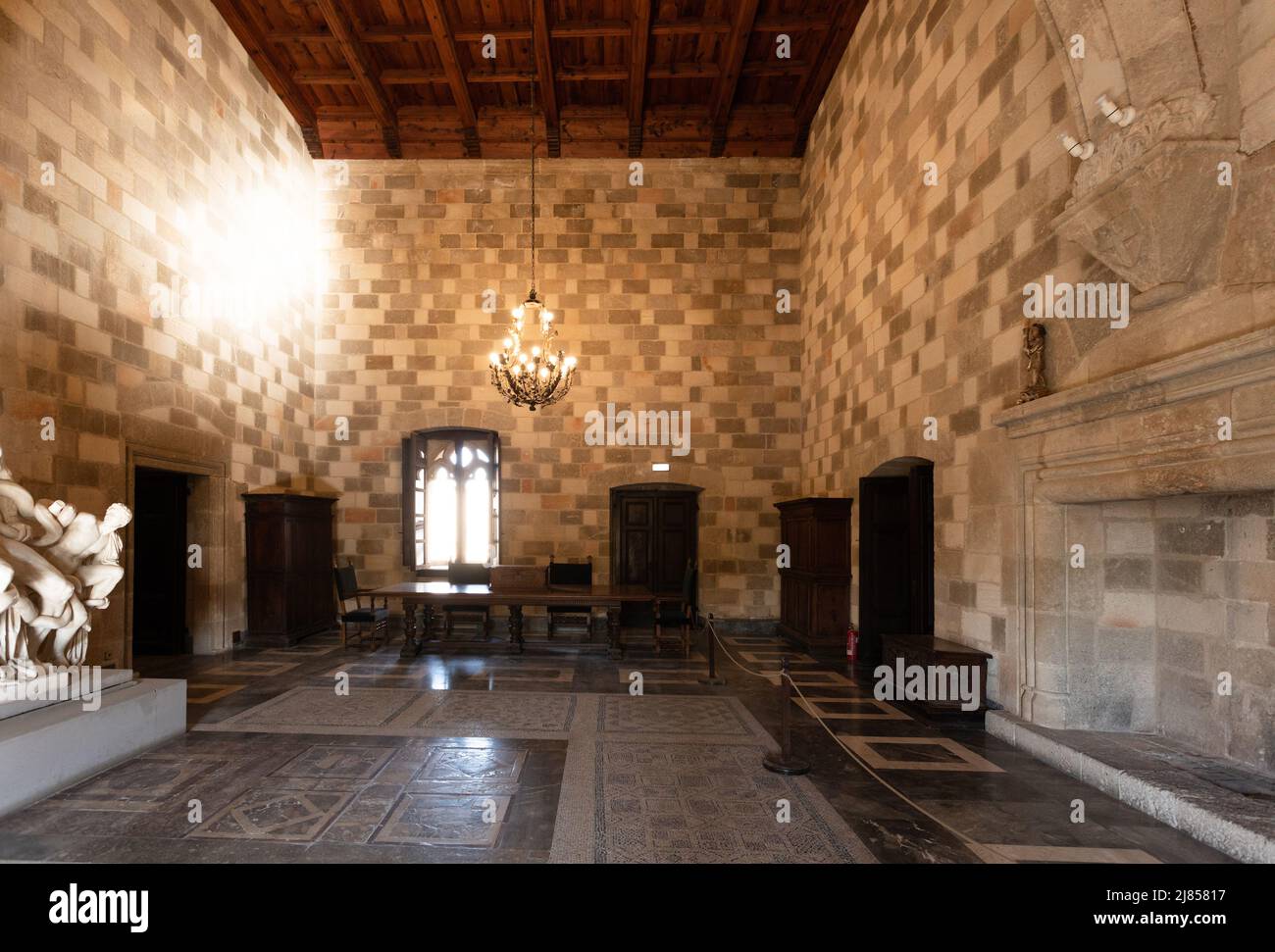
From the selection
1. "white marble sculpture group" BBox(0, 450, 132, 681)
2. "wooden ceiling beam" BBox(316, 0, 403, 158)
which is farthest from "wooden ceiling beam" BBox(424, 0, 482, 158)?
"white marble sculpture group" BBox(0, 450, 132, 681)

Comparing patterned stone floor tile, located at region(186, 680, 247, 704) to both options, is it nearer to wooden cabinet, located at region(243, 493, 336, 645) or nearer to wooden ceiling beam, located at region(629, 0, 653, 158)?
wooden cabinet, located at region(243, 493, 336, 645)

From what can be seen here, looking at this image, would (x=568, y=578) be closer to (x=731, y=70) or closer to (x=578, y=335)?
(x=578, y=335)

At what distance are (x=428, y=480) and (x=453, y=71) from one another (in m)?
5.43

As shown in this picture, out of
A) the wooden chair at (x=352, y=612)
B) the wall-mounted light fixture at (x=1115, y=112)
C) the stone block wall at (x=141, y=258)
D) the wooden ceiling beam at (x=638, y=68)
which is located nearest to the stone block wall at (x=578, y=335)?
the wooden ceiling beam at (x=638, y=68)

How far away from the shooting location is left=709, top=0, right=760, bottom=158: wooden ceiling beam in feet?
23.5

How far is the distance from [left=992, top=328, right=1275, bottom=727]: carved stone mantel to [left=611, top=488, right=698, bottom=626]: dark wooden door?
17.2 ft

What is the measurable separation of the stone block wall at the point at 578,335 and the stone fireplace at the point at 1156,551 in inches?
196

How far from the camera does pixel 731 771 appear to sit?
370cm

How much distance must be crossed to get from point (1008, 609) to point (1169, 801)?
1.49 meters

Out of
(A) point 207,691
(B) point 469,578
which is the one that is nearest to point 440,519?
(B) point 469,578

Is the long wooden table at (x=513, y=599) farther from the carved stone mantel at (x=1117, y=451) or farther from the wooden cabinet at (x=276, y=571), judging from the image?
the carved stone mantel at (x=1117, y=451)

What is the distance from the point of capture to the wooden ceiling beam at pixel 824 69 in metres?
7.23

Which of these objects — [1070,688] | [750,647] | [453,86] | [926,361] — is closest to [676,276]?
[453,86]

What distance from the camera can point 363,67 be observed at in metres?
7.91
